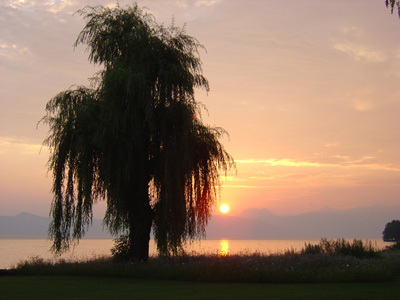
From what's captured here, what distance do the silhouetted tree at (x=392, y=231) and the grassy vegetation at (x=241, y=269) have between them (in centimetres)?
8981

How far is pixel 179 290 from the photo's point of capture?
1472 centimetres

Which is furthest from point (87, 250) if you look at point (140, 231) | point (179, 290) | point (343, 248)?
point (179, 290)

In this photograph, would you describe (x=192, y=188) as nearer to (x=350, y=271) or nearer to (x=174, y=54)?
(x=174, y=54)

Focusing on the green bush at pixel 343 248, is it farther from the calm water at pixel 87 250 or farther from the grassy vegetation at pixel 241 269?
the calm water at pixel 87 250

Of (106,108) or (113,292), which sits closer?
(113,292)

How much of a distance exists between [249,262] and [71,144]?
9105mm

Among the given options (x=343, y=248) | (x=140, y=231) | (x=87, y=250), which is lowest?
(x=87, y=250)

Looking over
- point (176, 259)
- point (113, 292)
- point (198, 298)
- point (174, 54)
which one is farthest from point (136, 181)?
point (198, 298)

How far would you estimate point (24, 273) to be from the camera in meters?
21.1

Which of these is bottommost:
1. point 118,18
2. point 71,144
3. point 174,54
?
point 71,144

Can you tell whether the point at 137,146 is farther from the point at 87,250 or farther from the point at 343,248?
the point at 87,250

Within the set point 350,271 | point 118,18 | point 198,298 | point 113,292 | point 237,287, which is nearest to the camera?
point 198,298

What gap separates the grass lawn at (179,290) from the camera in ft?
43.4

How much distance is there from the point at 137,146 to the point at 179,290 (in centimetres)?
779
